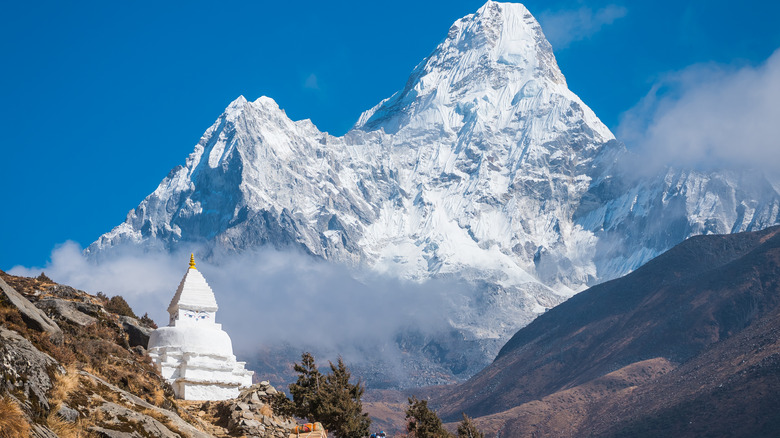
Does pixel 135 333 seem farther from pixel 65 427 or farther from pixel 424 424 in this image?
pixel 65 427

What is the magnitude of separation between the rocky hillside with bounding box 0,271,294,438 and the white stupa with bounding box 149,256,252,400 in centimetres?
500

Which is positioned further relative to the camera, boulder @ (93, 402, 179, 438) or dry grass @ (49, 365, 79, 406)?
boulder @ (93, 402, 179, 438)

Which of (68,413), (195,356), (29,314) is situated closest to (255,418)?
(195,356)

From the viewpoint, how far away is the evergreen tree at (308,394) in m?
46.6

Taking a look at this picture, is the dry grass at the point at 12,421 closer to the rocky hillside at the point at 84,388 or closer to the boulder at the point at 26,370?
Result: the rocky hillside at the point at 84,388

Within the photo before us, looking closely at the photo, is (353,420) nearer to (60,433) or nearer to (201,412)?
(201,412)

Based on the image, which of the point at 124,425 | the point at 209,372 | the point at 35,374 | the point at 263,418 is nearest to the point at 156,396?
the point at 263,418

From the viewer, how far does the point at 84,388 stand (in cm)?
2723

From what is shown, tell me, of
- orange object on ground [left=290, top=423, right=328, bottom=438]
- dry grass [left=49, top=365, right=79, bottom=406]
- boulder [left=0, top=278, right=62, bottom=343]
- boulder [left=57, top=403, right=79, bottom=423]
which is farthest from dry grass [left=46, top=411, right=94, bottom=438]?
orange object on ground [left=290, top=423, right=328, bottom=438]

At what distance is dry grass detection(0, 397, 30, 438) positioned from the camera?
19578 millimetres

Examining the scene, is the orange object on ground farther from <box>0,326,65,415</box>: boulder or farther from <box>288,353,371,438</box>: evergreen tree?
<box>0,326,65,415</box>: boulder

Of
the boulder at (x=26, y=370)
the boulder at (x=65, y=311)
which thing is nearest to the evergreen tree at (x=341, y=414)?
the boulder at (x=65, y=311)

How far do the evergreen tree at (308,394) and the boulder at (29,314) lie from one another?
17956 millimetres

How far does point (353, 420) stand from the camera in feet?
153
